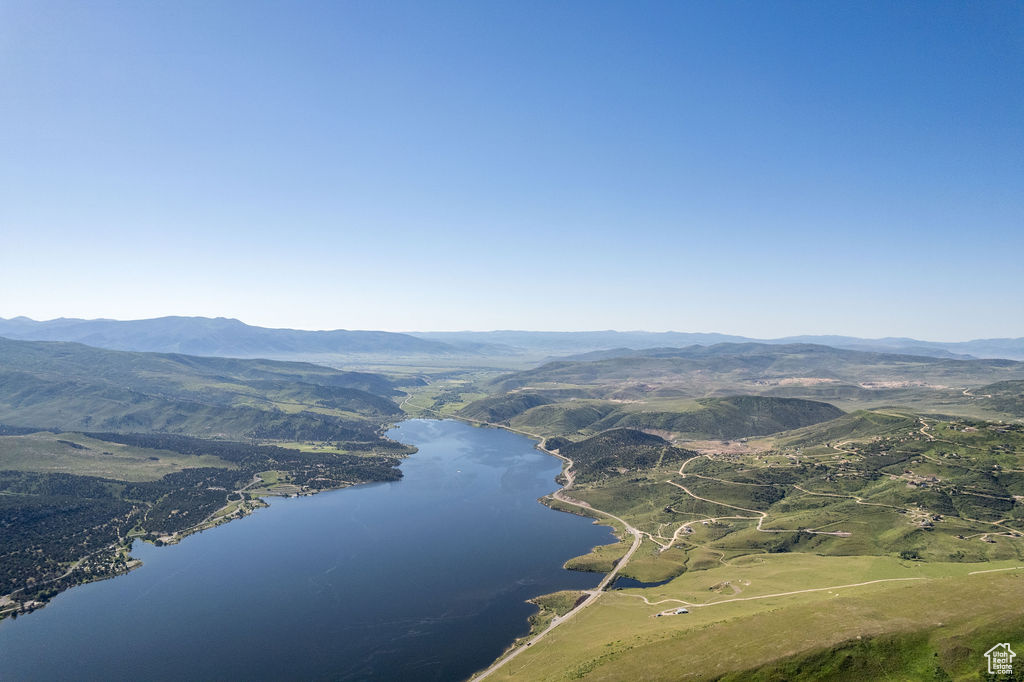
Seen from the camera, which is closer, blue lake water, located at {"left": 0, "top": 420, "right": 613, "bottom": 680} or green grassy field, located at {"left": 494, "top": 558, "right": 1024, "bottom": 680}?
green grassy field, located at {"left": 494, "top": 558, "right": 1024, "bottom": 680}

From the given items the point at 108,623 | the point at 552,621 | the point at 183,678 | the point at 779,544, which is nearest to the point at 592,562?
the point at 552,621

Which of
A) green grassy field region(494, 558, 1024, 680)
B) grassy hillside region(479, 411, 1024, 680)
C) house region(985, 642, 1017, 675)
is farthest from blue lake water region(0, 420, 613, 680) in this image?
house region(985, 642, 1017, 675)

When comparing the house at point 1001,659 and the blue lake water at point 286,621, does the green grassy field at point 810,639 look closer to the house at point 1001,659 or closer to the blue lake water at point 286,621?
the house at point 1001,659

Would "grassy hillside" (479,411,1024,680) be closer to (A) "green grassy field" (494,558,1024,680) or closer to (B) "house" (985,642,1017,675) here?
(A) "green grassy field" (494,558,1024,680)

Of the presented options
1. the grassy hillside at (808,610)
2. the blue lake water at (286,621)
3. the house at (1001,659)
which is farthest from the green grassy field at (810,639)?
the blue lake water at (286,621)

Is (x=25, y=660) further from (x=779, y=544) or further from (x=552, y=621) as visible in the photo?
(x=779, y=544)

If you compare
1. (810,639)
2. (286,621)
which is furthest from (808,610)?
(286,621)

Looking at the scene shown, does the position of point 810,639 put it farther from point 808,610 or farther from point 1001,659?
point 1001,659

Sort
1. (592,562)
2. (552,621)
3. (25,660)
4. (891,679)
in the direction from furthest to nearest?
(592,562)
(552,621)
(25,660)
(891,679)
